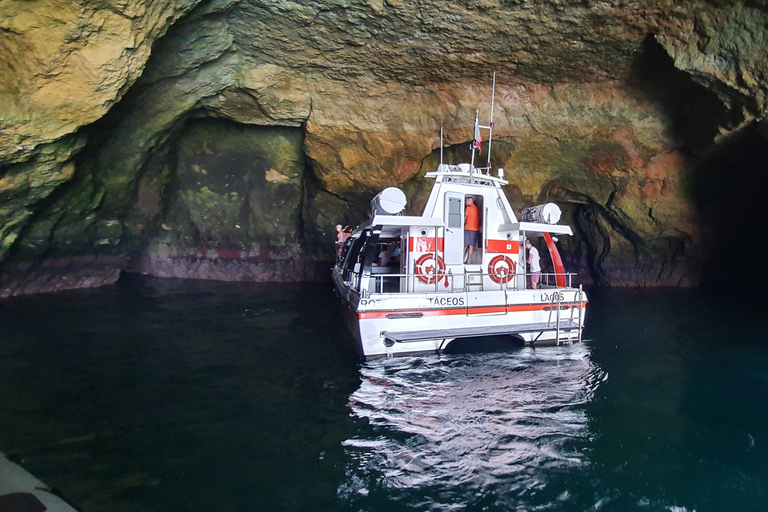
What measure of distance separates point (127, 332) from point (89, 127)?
4.78 metres

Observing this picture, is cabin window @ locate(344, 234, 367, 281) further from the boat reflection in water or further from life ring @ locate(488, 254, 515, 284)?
the boat reflection in water

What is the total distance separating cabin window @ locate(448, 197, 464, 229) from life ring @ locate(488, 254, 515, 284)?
3.41 ft

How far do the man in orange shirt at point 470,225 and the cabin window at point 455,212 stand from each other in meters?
0.24

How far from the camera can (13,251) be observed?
12172 mm

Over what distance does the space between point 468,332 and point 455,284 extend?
1.46 metres

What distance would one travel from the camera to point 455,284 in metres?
8.90

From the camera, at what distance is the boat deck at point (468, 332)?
740cm

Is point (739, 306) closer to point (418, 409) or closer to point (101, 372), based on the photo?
point (418, 409)

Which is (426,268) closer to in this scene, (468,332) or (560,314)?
(468,332)

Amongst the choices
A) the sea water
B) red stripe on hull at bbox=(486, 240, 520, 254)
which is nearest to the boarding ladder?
the sea water

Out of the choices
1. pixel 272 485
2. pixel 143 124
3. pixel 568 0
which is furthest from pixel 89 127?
pixel 568 0

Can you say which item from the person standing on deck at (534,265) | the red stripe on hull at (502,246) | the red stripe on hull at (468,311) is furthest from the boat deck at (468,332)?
the red stripe on hull at (502,246)

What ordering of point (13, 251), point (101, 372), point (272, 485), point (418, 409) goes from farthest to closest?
point (13, 251)
point (101, 372)
point (418, 409)
point (272, 485)

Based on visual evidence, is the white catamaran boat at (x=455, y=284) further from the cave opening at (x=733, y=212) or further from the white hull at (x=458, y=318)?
the cave opening at (x=733, y=212)
